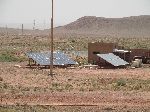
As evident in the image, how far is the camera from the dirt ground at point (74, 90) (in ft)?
68.4

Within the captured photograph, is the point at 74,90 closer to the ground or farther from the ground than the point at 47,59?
closer to the ground

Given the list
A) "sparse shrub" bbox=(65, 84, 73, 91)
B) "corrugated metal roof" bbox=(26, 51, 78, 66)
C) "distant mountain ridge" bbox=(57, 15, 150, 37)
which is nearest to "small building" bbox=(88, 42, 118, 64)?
"corrugated metal roof" bbox=(26, 51, 78, 66)

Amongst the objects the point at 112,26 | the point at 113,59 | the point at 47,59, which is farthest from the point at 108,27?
the point at 47,59

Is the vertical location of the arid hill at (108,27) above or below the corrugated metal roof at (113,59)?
above

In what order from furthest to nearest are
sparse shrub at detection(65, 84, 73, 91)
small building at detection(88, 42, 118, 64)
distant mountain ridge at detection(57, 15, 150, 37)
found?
distant mountain ridge at detection(57, 15, 150, 37), small building at detection(88, 42, 118, 64), sparse shrub at detection(65, 84, 73, 91)

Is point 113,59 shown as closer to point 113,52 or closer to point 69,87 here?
point 113,52

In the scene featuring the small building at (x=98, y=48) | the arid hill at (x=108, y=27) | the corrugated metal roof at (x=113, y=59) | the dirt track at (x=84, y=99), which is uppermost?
the arid hill at (x=108, y=27)

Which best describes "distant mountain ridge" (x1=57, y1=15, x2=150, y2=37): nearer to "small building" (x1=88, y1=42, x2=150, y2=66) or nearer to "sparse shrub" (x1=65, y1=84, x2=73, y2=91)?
"small building" (x1=88, y1=42, x2=150, y2=66)

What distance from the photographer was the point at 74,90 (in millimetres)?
24984

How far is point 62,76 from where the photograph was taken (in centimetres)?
3197

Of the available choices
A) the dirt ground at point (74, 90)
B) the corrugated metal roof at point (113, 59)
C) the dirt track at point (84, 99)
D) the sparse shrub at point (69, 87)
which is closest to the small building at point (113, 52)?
the corrugated metal roof at point (113, 59)

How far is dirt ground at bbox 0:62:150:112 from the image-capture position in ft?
68.4

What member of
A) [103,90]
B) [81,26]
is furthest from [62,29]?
[103,90]

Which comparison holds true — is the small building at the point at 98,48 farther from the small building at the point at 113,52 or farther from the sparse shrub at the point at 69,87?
the sparse shrub at the point at 69,87
